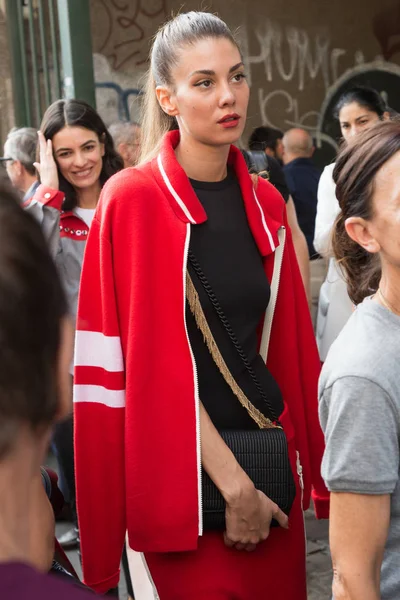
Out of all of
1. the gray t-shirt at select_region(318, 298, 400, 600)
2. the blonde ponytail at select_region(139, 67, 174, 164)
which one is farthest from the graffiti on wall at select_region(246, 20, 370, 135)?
the gray t-shirt at select_region(318, 298, 400, 600)

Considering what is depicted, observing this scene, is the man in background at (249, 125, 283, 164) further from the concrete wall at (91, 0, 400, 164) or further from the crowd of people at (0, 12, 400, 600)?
the crowd of people at (0, 12, 400, 600)

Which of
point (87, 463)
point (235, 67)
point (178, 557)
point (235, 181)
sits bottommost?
point (178, 557)

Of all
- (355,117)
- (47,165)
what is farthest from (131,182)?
(355,117)

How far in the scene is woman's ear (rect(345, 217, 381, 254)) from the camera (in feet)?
6.29

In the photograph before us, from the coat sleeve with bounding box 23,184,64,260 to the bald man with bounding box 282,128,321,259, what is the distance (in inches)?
95.6

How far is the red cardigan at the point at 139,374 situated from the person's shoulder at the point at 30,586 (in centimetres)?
131

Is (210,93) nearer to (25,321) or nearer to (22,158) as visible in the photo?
(25,321)

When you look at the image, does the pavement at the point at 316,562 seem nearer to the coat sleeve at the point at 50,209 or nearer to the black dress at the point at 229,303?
the coat sleeve at the point at 50,209

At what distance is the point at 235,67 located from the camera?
2.45 meters

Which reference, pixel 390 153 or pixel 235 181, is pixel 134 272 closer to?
pixel 235 181

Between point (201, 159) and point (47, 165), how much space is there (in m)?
1.67

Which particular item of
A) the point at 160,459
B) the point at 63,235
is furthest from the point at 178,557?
the point at 63,235

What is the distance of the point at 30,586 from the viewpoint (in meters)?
0.89

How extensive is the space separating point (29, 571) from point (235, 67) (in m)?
1.81
